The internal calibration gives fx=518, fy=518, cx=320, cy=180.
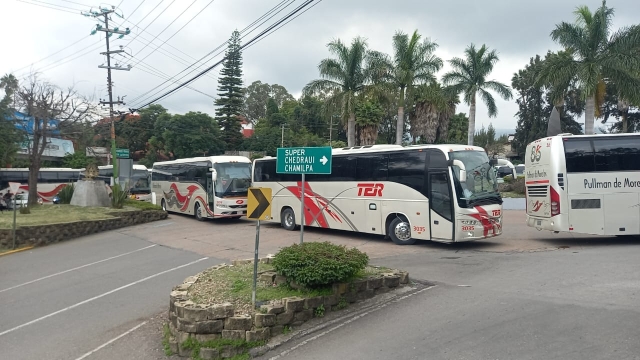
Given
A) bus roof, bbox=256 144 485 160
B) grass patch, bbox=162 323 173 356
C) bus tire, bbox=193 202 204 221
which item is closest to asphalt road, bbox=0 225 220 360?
grass patch, bbox=162 323 173 356

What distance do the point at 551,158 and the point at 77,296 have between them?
12.5 meters

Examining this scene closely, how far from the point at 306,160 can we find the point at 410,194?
228 inches

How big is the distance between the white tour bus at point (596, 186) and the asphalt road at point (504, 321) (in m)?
3.56

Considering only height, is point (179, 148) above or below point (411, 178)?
above

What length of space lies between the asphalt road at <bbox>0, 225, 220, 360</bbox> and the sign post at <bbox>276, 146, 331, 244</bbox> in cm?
357

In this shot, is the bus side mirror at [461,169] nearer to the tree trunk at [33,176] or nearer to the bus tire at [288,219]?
the bus tire at [288,219]

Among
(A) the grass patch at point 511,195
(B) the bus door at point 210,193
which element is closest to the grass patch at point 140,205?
(B) the bus door at point 210,193

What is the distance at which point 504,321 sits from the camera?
7.11m

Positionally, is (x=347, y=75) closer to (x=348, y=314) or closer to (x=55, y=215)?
(x=55, y=215)

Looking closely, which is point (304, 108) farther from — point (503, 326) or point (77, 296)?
point (503, 326)

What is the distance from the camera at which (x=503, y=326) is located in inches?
272

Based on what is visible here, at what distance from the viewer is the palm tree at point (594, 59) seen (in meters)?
24.1

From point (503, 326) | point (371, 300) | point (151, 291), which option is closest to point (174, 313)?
point (371, 300)

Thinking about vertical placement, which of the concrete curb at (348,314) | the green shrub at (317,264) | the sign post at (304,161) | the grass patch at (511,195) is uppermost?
the sign post at (304,161)
